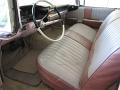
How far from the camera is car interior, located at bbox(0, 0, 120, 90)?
3.65 ft

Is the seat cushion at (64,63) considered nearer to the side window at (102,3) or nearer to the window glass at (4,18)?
the window glass at (4,18)

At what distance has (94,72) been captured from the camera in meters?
1.09

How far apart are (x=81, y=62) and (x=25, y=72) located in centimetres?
74

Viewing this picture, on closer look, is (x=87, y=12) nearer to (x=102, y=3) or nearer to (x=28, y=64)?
(x=102, y=3)

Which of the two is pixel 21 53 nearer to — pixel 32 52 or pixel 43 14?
pixel 32 52

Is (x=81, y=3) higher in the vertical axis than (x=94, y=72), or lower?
higher

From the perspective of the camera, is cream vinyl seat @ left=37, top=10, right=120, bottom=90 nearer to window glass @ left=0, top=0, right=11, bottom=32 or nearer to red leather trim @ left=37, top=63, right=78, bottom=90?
red leather trim @ left=37, top=63, right=78, bottom=90

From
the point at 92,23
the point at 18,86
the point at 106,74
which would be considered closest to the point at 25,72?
the point at 18,86

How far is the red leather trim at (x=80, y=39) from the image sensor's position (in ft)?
6.73

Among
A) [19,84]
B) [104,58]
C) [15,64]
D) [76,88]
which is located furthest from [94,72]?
[15,64]

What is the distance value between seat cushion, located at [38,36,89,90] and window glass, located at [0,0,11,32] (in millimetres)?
405

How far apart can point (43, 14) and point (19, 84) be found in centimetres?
84

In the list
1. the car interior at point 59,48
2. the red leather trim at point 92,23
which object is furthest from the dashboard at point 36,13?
the red leather trim at point 92,23

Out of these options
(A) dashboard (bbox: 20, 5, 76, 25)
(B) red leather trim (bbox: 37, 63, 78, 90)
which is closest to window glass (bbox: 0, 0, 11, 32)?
(A) dashboard (bbox: 20, 5, 76, 25)
